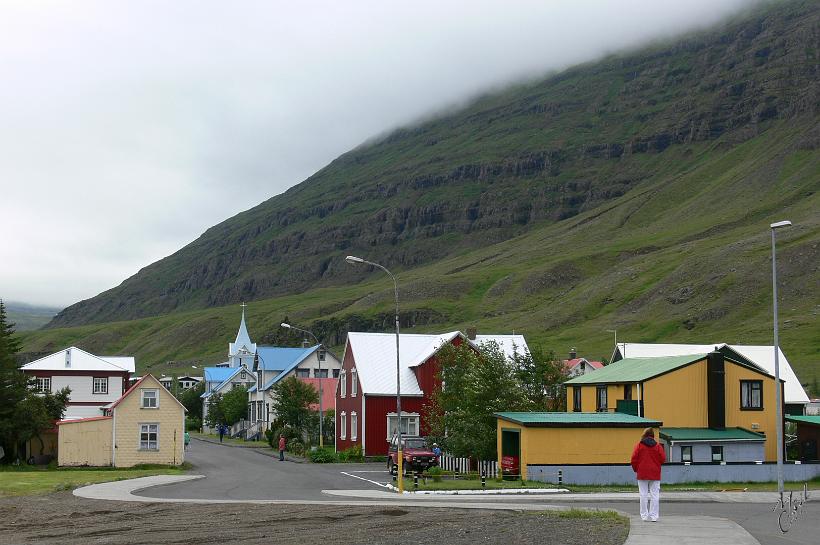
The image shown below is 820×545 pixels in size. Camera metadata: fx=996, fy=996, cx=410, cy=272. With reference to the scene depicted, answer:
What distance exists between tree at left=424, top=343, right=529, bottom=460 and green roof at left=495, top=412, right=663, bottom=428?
8.82 feet

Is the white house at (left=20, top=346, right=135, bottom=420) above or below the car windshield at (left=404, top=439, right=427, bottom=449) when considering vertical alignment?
above

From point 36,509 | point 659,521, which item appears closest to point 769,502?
point 659,521

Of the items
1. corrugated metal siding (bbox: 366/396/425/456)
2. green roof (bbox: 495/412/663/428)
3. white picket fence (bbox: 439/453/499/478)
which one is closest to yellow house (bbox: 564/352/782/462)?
green roof (bbox: 495/412/663/428)

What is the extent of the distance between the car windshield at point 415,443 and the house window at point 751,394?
16.7 metres

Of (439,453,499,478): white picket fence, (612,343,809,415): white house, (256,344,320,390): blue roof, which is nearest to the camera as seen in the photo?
(439,453,499,478): white picket fence

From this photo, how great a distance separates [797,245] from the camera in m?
174

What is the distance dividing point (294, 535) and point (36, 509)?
12.4 metres

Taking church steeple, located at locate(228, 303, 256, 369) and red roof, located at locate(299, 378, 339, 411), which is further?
church steeple, located at locate(228, 303, 256, 369)

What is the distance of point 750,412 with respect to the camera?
5212cm

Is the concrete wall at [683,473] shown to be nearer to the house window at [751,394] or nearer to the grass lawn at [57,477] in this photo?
the house window at [751,394]

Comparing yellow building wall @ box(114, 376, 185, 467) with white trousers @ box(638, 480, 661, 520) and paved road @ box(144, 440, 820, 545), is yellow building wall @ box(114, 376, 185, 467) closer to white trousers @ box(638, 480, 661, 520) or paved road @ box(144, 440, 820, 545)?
paved road @ box(144, 440, 820, 545)

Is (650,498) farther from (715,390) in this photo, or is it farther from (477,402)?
(715,390)

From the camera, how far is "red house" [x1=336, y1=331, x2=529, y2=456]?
2534 inches

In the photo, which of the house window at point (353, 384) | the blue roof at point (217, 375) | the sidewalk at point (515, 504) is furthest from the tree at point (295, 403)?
the blue roof at point (217, 375)
